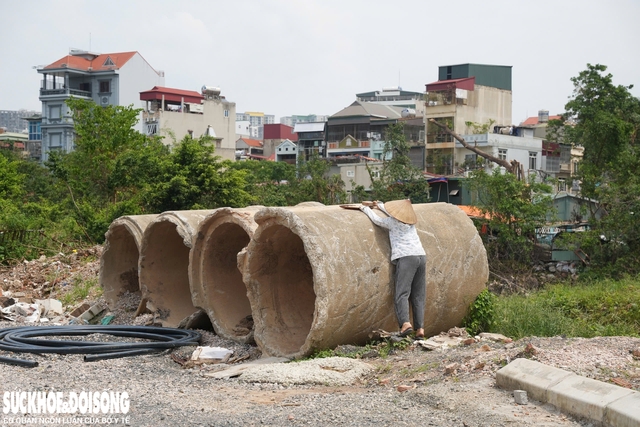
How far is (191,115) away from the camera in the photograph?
58500 millimetres

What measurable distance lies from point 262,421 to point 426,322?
3.73 m

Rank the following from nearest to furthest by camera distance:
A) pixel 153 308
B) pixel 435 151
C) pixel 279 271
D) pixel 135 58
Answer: pixel 279 271, pixel 153 308, pixel 435 151, pixel 135 58

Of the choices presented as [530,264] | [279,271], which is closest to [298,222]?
[279,271]

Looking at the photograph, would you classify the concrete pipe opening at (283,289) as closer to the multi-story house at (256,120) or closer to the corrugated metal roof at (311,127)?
the corrugated metal roof at (311,127)

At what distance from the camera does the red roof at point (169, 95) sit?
5859 centimetres

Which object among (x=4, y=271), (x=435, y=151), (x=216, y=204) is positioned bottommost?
(x=4, y=271)

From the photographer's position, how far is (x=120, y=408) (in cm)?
619

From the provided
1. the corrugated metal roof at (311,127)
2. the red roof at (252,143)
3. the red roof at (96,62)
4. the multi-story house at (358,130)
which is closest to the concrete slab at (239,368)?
the multi-story house at (358,130)

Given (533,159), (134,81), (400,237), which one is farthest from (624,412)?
(134,81)

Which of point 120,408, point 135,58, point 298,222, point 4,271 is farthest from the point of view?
point 135,58

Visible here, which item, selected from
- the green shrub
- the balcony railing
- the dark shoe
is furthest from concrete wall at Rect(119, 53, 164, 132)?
the dark shoe

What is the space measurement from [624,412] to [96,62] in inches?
2505

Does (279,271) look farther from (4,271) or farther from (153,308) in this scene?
(4,271)

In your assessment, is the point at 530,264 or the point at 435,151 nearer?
the point at 530,264
